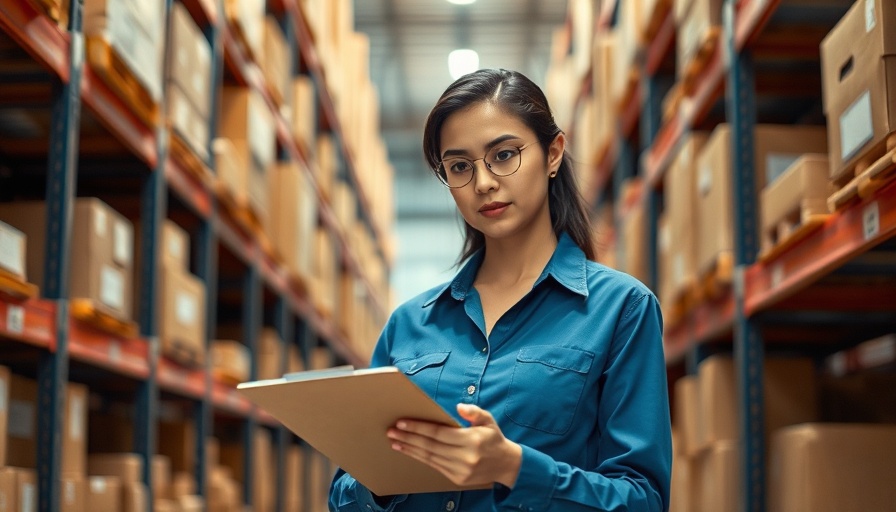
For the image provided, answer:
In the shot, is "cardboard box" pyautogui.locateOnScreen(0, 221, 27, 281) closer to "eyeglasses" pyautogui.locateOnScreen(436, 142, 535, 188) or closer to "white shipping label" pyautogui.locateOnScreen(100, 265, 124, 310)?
"white shipping label" pyautogui.locateOnScreen(100, 265, 124, 310)

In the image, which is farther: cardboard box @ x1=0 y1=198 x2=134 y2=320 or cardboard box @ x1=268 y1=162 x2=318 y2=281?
cardboard box @ x1=268 y1=162 x2=318 y2=281

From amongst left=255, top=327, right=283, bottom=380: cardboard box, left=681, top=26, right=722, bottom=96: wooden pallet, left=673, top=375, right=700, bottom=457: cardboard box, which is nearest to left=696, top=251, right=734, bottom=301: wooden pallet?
left=673, top=375, right=700, bottom=457: cardboard box

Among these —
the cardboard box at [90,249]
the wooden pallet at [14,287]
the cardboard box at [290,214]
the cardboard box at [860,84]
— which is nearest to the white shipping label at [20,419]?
the cardboard box at [90,249]

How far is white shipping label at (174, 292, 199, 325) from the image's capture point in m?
4.55

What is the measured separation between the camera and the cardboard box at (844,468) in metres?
3.04

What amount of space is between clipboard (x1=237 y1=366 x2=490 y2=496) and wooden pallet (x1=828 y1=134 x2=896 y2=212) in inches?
53.8

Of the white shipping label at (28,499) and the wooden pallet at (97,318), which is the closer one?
the white shipping label at (28,499)

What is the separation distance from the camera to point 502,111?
196cm

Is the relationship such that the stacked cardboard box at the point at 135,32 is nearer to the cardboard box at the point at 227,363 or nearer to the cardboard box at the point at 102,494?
the cardboard box at the point at 102,494

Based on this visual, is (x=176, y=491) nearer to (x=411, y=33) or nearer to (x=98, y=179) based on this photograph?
(x=98, y=179)

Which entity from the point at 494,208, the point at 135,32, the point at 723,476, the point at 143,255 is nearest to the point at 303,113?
the point at 143,255

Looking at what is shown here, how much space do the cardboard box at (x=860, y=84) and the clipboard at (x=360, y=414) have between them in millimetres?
1506

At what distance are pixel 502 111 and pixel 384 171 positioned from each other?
11587 mm

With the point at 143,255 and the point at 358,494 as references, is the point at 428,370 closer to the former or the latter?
the point at 358,494
